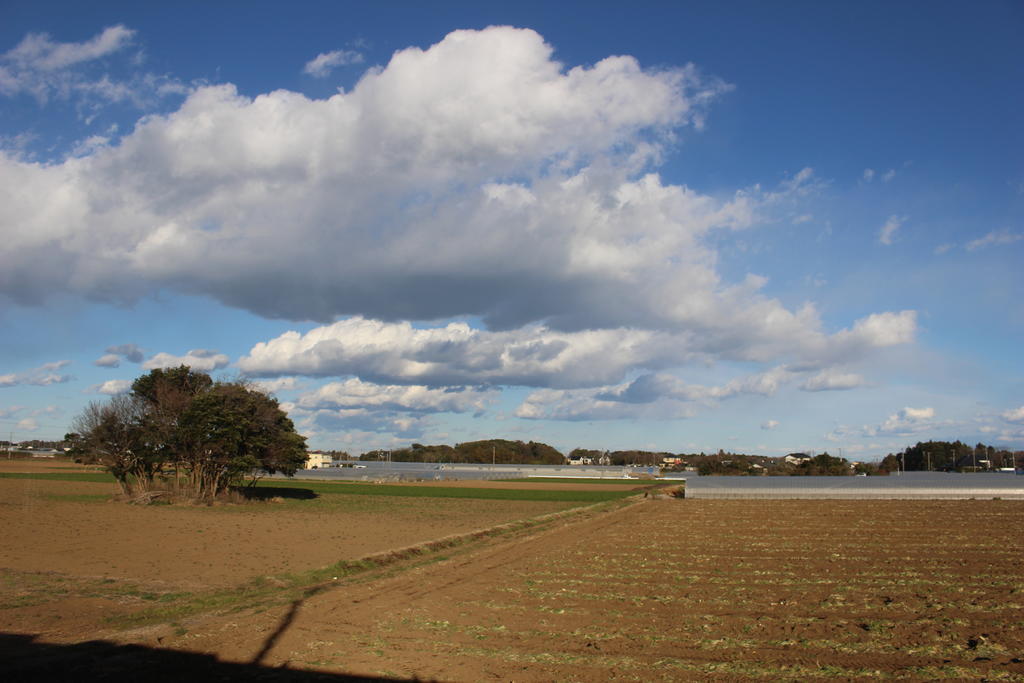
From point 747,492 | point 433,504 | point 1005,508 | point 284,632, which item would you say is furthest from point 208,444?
point 1005,508

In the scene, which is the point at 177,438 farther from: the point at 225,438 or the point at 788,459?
the point at 788,459

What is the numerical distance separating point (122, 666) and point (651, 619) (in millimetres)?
8817

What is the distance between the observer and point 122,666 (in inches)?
407

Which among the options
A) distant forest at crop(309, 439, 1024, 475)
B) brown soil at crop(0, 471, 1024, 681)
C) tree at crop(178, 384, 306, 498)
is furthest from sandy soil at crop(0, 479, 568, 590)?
distant forest at crop(309, 439, 1024, 475)

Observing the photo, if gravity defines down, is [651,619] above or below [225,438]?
below

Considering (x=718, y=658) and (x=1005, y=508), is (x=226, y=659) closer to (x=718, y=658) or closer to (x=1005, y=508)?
(x=718, y=658)

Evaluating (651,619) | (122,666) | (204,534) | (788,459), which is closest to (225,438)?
(204,534)

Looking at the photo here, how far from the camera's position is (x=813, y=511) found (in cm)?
3944

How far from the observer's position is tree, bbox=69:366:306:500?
4306cm

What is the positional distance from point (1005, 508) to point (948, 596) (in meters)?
30.6

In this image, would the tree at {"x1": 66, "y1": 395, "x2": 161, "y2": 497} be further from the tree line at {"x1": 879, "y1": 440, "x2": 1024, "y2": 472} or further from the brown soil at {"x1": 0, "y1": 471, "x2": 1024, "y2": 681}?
the tree line at {"x1": 879, "y1": 440, "x2": 1024, "y2": 472}

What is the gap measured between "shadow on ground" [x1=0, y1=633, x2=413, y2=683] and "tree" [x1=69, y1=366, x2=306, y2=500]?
111ft

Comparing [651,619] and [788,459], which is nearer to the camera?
[651,619]

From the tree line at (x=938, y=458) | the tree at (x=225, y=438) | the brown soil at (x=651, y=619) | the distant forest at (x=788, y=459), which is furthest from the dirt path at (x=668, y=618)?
the tree line at (x=938, y=458)
